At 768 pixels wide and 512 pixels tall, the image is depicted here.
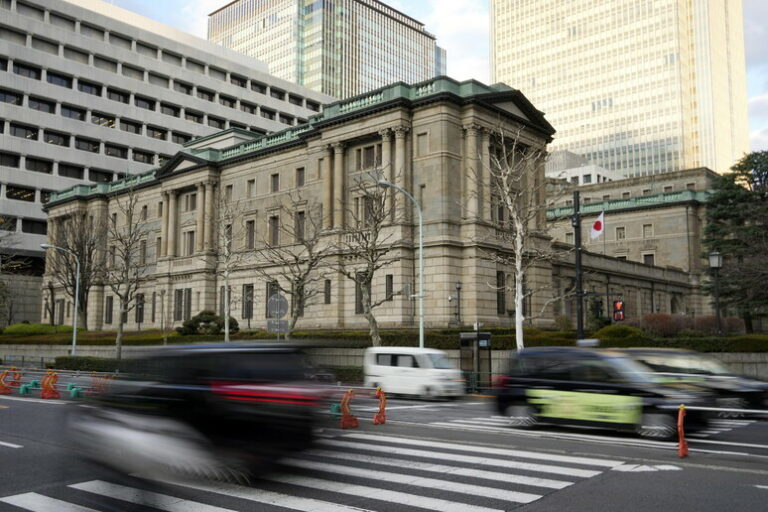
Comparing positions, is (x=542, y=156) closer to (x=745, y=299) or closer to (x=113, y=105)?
(x=745, y=299)

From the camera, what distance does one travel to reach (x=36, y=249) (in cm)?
8069

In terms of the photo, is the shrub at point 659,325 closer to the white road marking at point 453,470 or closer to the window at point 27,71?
the white road marking at point 453,470

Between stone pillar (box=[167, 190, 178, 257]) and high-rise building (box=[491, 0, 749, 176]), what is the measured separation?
10871cm

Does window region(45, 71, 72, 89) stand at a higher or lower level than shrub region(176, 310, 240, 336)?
higher

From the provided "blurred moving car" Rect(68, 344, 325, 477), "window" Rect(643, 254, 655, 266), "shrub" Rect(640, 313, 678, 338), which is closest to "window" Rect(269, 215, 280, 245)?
"shrub" Rect(640, 313, 678, 338)

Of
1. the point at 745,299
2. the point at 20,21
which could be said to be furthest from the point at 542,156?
the point at 20,21

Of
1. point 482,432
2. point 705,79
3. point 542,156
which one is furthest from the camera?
point 705,79

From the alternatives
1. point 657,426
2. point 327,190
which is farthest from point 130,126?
point 657,426

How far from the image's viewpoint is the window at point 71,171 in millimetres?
81750

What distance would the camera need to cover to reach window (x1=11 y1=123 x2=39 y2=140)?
7812cm

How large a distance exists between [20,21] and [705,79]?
4933 inches

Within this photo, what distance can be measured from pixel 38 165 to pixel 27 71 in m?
11.7

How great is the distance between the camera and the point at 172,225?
62844mm

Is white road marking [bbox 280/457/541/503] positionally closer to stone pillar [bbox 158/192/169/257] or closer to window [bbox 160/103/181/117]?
stone pillar [bbox 158/192/169/257]
